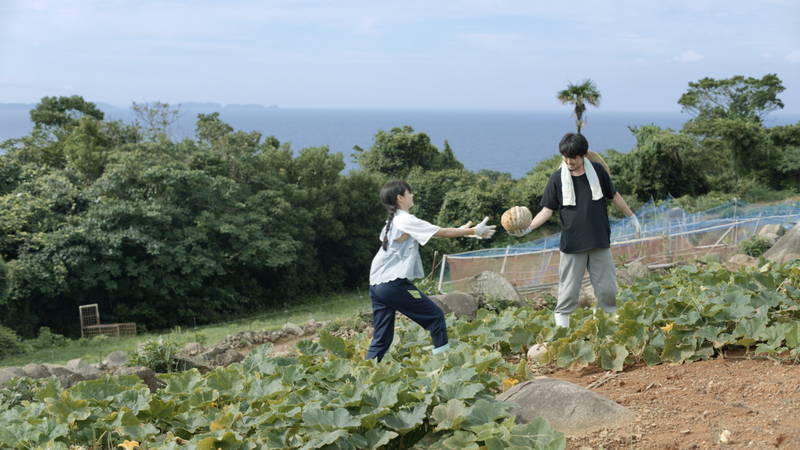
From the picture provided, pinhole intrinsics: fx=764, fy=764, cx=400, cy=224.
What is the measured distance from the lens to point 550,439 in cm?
307

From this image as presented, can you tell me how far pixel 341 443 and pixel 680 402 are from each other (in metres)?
1.86

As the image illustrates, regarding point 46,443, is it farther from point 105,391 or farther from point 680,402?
point 680,402

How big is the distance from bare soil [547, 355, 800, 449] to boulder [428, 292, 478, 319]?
191 inches

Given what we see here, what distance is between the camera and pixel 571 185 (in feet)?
18.2

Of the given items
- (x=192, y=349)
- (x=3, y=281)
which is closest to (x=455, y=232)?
(x=192, y=349)

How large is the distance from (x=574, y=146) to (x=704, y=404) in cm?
214

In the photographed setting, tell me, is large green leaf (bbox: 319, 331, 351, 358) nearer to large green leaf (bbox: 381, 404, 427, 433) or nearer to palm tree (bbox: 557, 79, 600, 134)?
large green leaf (bbox: 381, 404, 427, 433)

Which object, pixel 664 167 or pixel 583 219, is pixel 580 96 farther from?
pixel 583 219

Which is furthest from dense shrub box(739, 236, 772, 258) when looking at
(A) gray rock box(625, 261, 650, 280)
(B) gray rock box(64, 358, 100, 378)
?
(B) gray rock box(64, 358, 100, 378)

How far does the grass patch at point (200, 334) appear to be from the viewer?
44.0 ft

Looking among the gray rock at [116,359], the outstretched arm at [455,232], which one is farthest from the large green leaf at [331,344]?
the gray rock at [116,359]

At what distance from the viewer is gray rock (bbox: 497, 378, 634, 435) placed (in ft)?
12.0

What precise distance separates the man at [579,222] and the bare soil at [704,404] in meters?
0.86

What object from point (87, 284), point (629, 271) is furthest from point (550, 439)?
point (87, 284)
